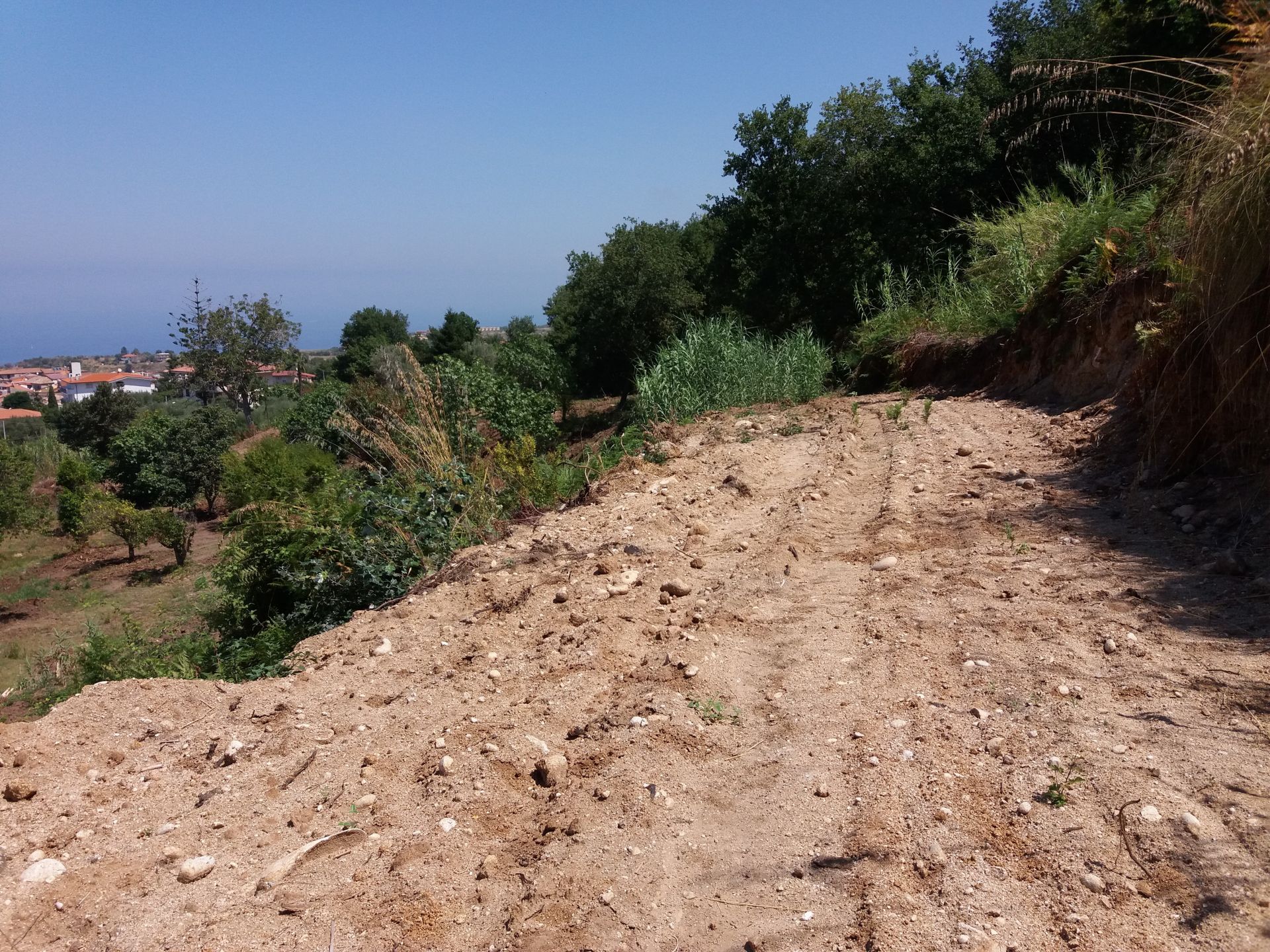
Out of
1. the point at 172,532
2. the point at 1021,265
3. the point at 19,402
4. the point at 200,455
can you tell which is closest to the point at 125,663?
the point at 1021,265

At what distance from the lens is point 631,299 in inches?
878

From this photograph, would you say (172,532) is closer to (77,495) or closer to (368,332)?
(77,495)

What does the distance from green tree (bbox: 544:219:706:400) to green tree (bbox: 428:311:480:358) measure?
17789mm

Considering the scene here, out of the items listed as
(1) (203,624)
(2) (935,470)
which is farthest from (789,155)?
(1) (203,624)

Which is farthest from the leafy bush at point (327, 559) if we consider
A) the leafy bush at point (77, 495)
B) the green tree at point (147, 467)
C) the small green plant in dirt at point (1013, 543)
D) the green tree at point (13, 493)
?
the green tree at point (147, 467)

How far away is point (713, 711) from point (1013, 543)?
6.05ft

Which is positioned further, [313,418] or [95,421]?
[95,421]

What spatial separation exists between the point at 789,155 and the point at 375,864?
1700cm

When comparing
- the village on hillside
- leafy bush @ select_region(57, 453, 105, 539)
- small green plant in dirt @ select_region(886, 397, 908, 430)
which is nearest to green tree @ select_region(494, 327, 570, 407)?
leafy bush @ select_region(57, 453, 105, 539)

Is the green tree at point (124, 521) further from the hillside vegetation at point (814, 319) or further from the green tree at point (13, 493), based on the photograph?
the green tree at point (13, 493)

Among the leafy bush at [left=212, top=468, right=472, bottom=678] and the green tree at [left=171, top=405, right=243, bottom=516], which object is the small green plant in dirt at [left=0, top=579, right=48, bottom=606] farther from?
the leafy bush at [left=212, top=468, right=472, bottom=678]

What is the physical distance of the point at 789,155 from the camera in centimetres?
1720

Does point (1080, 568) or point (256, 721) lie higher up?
point (1080, 568)

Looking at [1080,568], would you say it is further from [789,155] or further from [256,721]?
[789,155]
